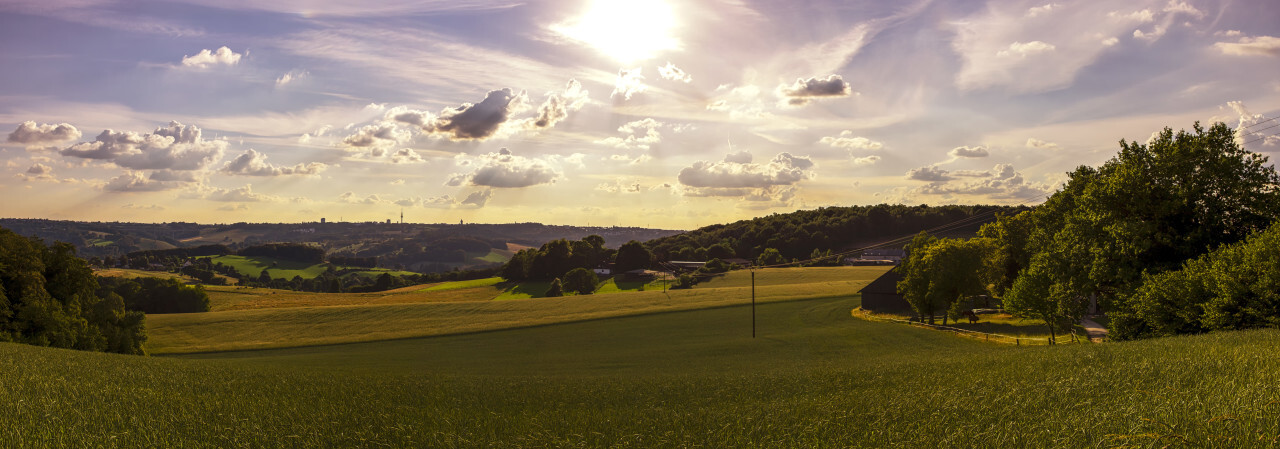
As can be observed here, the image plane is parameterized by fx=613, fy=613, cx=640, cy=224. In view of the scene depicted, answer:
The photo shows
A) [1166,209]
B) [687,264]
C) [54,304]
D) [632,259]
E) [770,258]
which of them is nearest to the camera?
[1166,209]

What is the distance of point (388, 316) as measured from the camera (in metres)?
67.1

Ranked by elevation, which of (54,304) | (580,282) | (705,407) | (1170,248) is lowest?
(580,282)

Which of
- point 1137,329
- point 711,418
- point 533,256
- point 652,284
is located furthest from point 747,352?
point 533,256

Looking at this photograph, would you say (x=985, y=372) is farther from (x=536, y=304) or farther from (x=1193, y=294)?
(x=536, y=304)

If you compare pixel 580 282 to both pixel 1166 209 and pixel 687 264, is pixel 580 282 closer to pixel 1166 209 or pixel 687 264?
pixel 687 264

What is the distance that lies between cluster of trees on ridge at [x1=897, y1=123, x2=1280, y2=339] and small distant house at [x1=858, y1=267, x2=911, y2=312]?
73.7 feet

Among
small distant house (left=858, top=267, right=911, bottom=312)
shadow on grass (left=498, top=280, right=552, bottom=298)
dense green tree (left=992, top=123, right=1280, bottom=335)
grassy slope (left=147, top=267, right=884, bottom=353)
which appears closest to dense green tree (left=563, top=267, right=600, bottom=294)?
shadow on grass (left=498, top=280, right=552, bottom=298)

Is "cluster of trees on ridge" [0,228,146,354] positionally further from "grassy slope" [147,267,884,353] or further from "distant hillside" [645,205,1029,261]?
"distant hillside" [645,205,1029,261]

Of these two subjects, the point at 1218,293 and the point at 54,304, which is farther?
the point at 54,304

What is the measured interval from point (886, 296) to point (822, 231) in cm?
8232

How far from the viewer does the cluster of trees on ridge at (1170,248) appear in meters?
22.2

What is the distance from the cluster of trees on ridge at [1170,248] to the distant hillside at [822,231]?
98703 mm

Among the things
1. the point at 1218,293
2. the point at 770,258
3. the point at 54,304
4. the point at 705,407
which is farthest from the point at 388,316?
the point at 770,258

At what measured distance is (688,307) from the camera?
2645 inches
